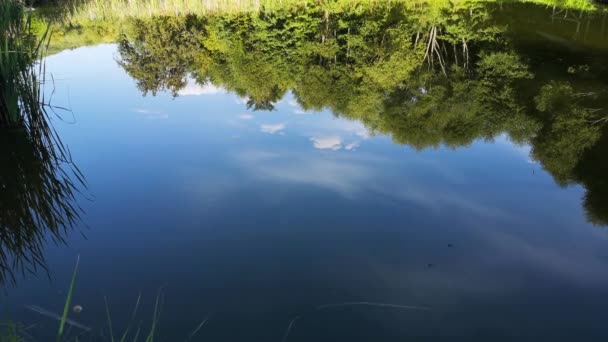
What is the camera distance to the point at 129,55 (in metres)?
Result: 16.1

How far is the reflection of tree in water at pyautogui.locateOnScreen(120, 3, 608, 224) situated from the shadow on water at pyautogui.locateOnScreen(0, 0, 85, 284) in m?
5.00

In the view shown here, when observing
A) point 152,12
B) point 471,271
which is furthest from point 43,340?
point 152,12

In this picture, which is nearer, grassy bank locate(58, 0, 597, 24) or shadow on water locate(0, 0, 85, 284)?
shadow on water locate(0, 0, 85, 284)

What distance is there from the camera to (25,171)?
7.45 meters

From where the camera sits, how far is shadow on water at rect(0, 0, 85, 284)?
18.2 feet

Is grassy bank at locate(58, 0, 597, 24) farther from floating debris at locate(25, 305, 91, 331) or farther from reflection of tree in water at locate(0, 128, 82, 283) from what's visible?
floating debris at locate(25, 305, 91, 331)

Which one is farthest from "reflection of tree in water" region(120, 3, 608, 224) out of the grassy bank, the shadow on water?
the shadow on water

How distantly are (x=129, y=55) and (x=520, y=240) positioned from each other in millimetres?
14781

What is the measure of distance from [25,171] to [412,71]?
1229cm

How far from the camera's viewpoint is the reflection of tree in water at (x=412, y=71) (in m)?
9.98

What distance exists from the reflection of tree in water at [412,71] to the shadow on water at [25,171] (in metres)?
5.00

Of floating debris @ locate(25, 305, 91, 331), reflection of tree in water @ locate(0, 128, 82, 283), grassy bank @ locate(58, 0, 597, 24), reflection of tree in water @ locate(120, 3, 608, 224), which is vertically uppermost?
grassy bank @ locate(58, 0, 597, 24)

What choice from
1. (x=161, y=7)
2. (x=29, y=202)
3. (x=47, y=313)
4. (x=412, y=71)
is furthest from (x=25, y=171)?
(x=161, y=7)

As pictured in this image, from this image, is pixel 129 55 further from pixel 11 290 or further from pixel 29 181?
pixel 11 290
